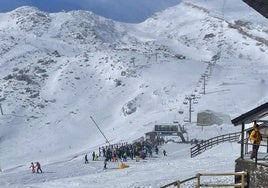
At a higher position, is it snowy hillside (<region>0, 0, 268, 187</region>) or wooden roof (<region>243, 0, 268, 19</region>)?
snowy hillside (<region>0, 0, 268, 187</region>)

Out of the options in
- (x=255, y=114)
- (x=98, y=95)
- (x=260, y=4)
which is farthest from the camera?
(x=98, y=95)

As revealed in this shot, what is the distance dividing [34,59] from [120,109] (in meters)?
53.8

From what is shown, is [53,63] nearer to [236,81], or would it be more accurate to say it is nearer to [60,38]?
[236,81]

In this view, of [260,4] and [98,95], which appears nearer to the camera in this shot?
[260,4]

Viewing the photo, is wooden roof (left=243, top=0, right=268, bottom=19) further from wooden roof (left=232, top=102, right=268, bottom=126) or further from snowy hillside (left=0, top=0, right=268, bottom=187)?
snowy hillside (left=0, top=0, right=268, bottom=187)

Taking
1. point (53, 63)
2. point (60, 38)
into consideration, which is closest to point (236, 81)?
point (53, 63)

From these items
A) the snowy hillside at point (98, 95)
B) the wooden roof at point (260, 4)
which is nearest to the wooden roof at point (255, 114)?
the wooden roof at point (260, 4)

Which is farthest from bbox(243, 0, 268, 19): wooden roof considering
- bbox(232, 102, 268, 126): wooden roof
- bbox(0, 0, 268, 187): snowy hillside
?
bbox(0, 0, 268, 187): snowy hillside

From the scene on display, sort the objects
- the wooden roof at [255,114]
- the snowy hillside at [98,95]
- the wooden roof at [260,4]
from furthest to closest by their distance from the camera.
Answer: the snowy hillside at [98,95] → the wooden roof at [255,114] → the wooden roof at [260,4]

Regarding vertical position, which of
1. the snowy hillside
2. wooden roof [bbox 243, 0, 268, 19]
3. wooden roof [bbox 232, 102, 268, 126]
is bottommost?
wooden roof [bbox 232, 102, 268, 126]

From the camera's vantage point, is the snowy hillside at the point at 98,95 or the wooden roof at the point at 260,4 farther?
the snowy hillside at the point at 98,95

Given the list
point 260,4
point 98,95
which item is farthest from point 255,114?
point 98,95

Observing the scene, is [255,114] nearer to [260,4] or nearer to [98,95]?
[260,4]

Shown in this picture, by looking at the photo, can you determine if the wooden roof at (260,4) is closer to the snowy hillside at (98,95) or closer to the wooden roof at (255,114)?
the wooden roof at (255,114)
